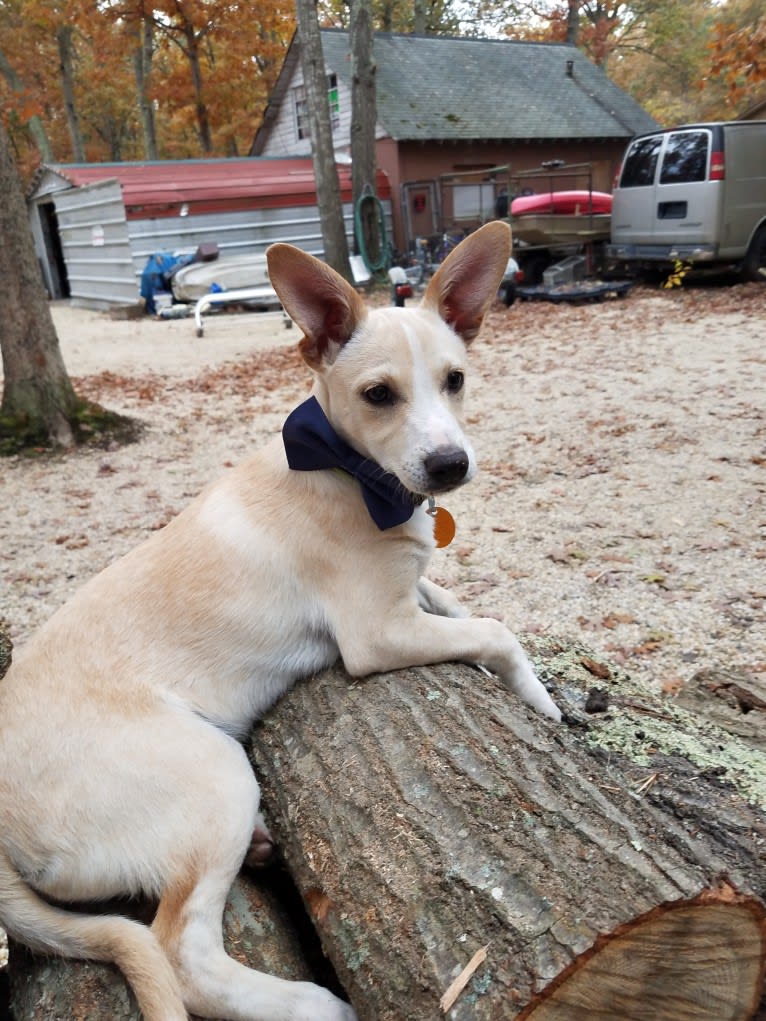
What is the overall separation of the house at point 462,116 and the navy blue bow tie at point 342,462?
A: 18.9 m

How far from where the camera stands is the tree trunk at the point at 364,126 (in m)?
16.6

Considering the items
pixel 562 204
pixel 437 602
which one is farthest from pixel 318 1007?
pixel 562 204

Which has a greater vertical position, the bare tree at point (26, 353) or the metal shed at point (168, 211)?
the metal shed at point (168, 211)

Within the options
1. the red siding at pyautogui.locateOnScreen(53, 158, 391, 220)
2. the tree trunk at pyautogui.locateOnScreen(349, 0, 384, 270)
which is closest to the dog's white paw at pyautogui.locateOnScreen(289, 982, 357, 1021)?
the tree trunk at pyautogui.locateOnScreen(349, 0, 384, 270)

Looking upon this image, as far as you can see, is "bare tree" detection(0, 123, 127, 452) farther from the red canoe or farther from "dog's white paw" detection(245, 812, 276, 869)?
the red canoe

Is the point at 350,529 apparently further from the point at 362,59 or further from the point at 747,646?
the point at 362,59

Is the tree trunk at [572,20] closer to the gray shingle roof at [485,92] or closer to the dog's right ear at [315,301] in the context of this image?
the gray shingle roof at [485,92]

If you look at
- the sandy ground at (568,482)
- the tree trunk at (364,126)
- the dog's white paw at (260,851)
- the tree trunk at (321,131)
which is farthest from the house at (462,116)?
the dog's white paw at (260,851)

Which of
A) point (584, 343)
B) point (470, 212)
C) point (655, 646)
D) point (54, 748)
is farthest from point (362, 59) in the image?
point (54, 748)

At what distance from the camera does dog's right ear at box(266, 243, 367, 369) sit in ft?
7.36

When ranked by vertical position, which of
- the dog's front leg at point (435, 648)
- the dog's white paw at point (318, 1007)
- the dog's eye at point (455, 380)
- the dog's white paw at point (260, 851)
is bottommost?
the dog's white paw at point (318, 1007)

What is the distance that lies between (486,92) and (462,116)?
2164 millimetres

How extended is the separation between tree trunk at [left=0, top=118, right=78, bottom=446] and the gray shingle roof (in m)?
17.2

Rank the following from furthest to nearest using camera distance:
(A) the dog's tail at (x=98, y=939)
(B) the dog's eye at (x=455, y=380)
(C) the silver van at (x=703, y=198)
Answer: (C) the silver van at (x=703, y=198) < (B) the dog's eye at (x=455, y=380) < (A) the dog's tail at (x=98, y=939)
